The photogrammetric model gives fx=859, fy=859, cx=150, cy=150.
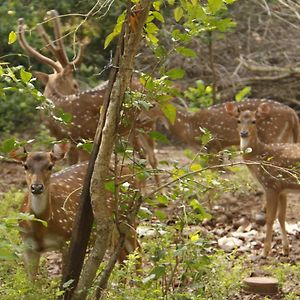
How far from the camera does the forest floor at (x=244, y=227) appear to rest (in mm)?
8062

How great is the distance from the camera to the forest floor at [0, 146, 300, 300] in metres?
Result: 8.06

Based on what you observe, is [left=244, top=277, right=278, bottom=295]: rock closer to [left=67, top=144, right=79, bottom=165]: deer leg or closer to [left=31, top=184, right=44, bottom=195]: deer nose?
[left=31, top=184, right=44, bottom=195]: deer nose

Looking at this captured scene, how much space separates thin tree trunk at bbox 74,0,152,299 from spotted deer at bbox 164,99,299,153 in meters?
5.87

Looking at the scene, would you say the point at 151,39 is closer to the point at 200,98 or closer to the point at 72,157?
the point at 72,157

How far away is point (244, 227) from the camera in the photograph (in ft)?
30.3

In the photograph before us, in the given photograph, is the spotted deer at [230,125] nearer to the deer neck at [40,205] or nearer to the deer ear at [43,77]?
the deer ear at [43,77]

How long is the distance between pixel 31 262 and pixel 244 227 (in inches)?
155

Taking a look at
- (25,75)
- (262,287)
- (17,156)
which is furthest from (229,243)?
(25,75)

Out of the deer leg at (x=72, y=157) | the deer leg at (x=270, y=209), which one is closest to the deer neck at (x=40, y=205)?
the deer leg at (x=270, y=209)

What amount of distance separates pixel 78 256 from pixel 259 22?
33.1ft

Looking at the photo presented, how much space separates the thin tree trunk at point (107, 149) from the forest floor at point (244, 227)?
2381mm

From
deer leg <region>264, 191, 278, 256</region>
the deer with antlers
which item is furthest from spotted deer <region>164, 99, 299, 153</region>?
deer leg <region>264, 191, 278, 256</region>

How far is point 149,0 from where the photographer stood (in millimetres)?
4449

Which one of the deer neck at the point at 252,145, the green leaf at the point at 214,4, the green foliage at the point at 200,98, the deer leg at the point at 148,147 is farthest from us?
the green foliage at the point at 200,98
